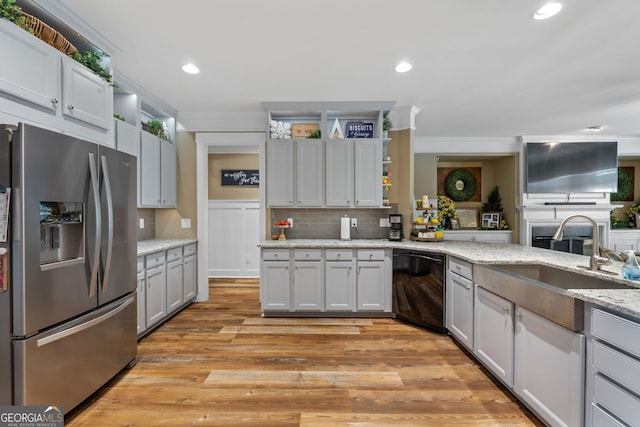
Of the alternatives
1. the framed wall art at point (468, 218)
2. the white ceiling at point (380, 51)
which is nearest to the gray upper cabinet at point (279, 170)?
the white ceiling at point (380, 51)

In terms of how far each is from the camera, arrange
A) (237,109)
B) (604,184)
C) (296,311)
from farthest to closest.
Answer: (604,184), (237,109), (296,311)

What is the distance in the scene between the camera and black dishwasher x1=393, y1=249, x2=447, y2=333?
10.6ft

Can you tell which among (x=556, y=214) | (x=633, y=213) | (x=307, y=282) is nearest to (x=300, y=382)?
(x=307, y=282)

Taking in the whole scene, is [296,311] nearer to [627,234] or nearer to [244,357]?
[244,357]

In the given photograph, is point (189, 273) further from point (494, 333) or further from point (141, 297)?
point (494, 333)

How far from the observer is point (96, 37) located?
2.30 meters

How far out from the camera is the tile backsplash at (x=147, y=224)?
13.0 ft

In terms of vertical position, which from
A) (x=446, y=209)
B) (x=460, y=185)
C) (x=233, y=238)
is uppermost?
(x=460, y=185)

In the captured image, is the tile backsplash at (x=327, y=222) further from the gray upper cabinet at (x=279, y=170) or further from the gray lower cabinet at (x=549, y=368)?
the gray lower cabinet at (x=549, y=368)

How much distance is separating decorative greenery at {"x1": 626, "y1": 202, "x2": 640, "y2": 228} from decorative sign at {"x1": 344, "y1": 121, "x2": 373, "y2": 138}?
20.0 feet

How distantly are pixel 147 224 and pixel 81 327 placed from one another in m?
2.44

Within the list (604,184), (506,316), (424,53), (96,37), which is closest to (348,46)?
(424,53)

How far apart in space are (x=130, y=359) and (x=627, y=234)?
8.27 metres

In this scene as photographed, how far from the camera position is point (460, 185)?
644 cm
